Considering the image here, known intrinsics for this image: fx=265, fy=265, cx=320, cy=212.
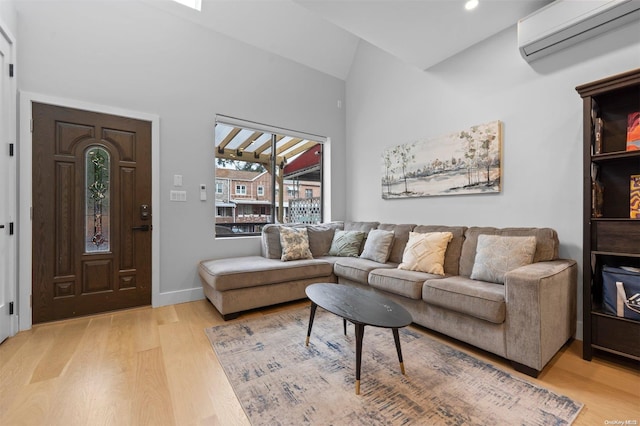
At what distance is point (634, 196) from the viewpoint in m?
1.82

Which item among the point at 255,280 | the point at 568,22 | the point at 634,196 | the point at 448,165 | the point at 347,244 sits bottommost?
the point at 255,280

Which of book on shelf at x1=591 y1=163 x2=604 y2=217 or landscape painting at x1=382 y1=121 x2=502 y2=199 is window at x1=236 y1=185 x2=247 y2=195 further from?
book on shelf at x1=591 y1=163 x2=604 y2=217

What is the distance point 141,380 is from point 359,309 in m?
1.41

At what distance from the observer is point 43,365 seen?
1771mm

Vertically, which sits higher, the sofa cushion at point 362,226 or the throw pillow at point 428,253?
the sofa cushion at point 362,226

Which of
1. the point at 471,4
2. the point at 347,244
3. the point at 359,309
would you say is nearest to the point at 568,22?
the point at 471,4

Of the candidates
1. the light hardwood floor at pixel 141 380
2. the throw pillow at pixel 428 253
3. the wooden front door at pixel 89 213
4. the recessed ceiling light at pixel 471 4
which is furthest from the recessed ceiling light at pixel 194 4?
the throw pillow at pixel 428 253

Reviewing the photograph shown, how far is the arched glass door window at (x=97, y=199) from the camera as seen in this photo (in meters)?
2.61

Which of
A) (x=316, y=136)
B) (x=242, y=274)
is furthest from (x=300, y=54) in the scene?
(x=242, y=274)

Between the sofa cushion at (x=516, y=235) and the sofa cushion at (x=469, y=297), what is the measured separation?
35 cm

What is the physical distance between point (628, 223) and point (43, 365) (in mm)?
3933

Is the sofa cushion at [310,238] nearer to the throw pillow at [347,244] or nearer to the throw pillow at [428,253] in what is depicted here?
the throw pillow at [347,244]

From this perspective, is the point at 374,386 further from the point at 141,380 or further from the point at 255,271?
the point at 255,271

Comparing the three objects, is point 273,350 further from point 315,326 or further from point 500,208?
point 500,208
